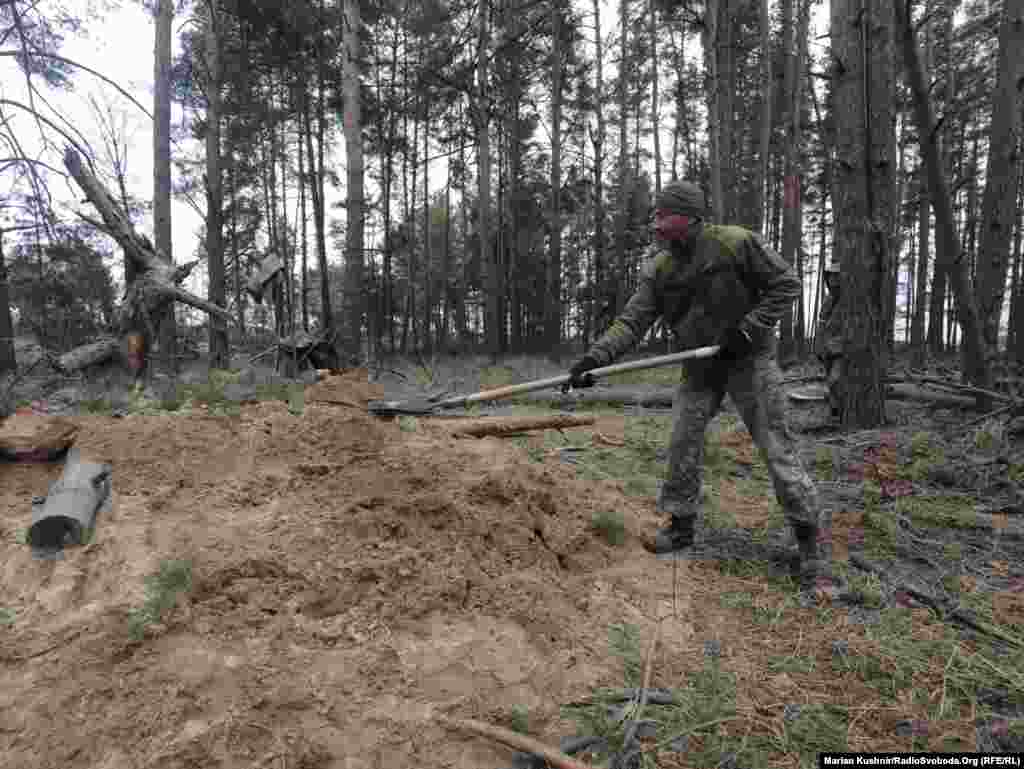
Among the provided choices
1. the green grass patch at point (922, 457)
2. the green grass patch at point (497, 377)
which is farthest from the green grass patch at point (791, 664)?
the green grass patch at point (497, 377)

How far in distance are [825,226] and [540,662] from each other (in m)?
28.7

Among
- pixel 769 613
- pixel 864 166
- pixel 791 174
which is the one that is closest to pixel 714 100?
pixel 791 174

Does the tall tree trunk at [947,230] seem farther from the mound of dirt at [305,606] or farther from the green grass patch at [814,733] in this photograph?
the green grass patch at [814,733]

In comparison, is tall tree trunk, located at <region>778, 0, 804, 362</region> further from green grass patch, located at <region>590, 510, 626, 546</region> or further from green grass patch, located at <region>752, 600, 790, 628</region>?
green grass patch, located at <region>752, 600, 790, 628</region>

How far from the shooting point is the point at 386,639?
239cm

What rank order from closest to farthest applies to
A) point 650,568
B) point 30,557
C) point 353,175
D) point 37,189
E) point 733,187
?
point 30,557, point 650,568, point 37,189, point 353,175, point 733,187

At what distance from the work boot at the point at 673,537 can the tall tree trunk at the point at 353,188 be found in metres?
7.53

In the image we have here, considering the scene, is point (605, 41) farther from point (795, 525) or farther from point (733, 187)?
point (795, 525)

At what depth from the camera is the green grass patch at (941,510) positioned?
12.4ft

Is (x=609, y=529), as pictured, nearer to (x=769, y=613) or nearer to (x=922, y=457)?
(x=769, y=613)

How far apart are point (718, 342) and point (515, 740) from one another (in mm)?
2258

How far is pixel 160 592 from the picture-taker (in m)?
2.42

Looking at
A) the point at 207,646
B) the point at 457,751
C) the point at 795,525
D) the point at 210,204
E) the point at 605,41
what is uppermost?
the point at 605,41

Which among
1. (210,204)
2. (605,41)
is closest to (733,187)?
(605,41)
